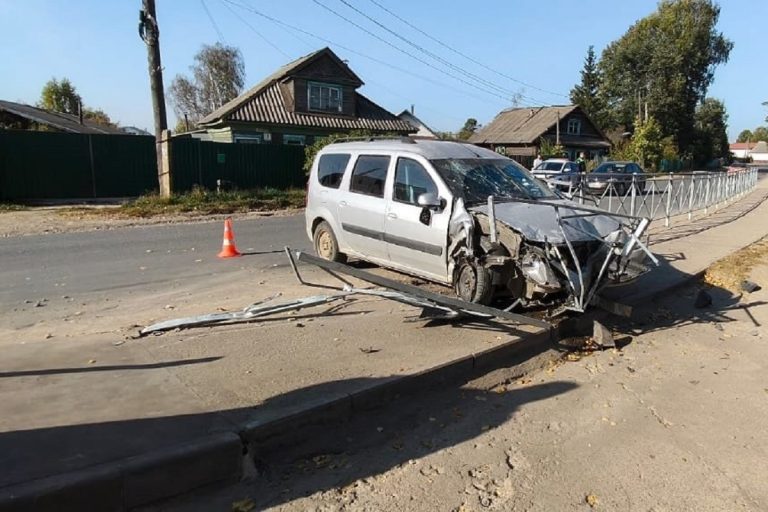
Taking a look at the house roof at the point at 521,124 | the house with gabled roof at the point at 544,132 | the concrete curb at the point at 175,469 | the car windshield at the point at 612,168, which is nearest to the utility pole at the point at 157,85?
the concrete curb at the point at 175,469

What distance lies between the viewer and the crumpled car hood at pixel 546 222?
214 inches

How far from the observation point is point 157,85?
18.4 meters

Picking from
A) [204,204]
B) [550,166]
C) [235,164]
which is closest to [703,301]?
[204,204]

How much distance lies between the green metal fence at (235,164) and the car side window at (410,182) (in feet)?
49.6

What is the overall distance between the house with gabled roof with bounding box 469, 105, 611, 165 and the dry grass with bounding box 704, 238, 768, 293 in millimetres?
41550

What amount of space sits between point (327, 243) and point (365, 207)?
49.0 inches

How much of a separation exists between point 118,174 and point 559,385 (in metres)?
19.4

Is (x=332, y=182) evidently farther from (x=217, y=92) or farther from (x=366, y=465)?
(x=217, y=92)

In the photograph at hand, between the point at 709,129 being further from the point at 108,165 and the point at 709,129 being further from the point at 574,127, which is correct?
the point at 108,165

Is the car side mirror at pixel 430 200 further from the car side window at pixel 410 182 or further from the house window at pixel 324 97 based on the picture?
the house window at pixel 324 97

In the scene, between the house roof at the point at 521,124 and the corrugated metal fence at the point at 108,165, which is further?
the house roof at the point at 521,124

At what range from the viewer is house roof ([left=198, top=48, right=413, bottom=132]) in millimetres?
30672

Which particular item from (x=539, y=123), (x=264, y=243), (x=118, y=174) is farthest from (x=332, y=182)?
(x=539, y=123)

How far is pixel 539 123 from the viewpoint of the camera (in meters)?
54.3
